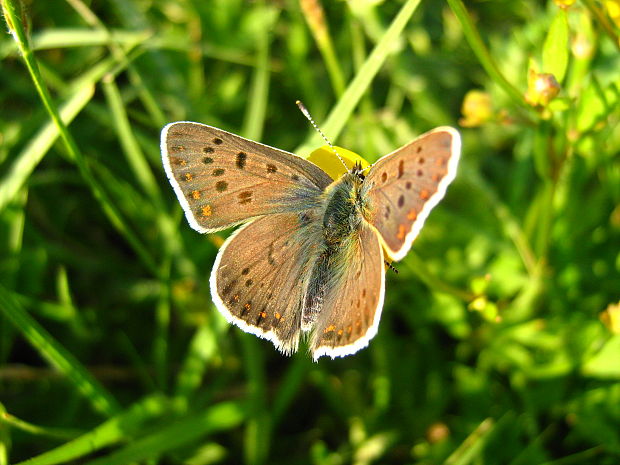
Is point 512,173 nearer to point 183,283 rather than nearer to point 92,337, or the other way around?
point 183,283

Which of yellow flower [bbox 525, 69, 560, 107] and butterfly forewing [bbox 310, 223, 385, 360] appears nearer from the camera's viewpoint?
butterfly forewing [bbox 310, 223, 385, 360]

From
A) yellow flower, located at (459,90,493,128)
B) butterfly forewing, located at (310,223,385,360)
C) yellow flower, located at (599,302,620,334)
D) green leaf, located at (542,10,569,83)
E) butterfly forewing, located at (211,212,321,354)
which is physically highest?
yellow flower, located at (459,90,493,128)

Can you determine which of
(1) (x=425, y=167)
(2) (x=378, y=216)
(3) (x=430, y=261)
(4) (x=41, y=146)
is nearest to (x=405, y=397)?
(3) (x=430, y=261)

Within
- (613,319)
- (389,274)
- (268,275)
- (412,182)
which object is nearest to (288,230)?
(268,275)

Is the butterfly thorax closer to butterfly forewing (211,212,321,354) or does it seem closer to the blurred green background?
butterfly forewing (211,212,321,354)

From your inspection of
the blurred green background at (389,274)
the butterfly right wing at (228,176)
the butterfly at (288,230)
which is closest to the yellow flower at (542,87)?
the blurred green background at (389,274)

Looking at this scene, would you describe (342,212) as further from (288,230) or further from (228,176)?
(228,176)

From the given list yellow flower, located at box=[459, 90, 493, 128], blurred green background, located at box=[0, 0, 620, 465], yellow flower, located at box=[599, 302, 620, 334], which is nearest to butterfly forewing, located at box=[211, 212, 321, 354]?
blurred green background, located at box=[0, 0, 620, 465]

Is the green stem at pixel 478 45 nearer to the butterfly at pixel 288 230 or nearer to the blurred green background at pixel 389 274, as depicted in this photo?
the blurred green background at pixel 389 274
